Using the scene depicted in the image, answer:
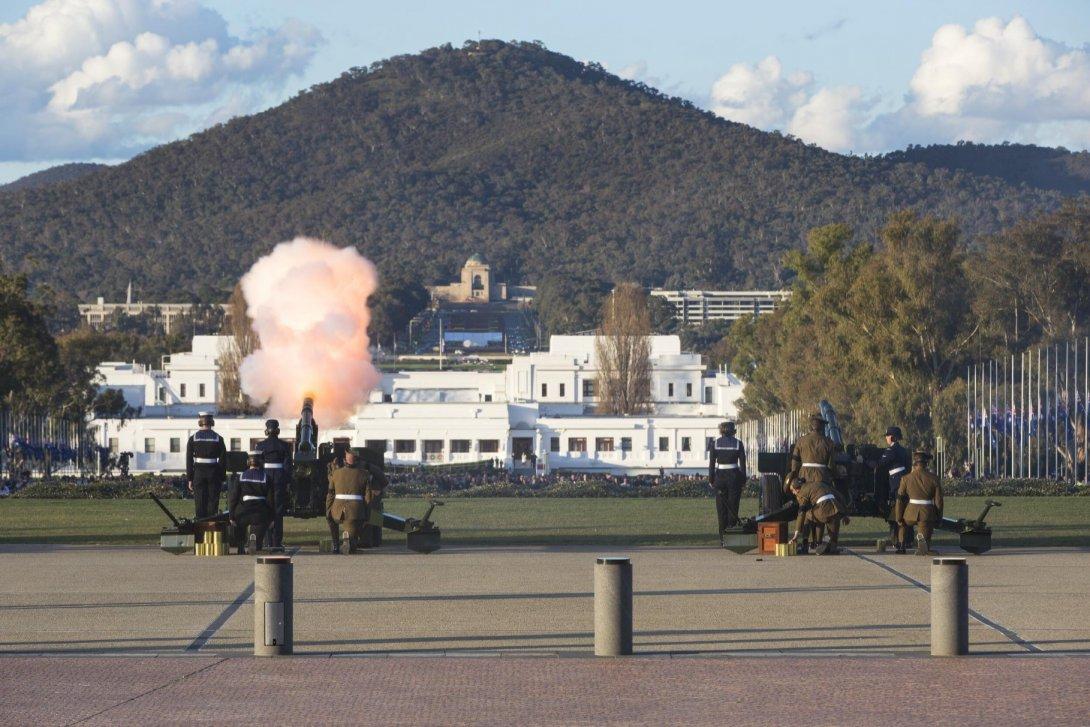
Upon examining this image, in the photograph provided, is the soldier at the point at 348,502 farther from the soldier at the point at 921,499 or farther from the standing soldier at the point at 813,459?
the soldier at the point at 921,499

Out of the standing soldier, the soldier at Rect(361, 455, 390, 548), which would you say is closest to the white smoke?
the soldier at Rect(361, 455, 390, 548)

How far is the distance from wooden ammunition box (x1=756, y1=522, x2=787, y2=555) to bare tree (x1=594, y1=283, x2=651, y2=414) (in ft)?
289

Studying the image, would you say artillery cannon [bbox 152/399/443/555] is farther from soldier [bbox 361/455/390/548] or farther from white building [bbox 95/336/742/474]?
white building [bbox 95/336/742/474]

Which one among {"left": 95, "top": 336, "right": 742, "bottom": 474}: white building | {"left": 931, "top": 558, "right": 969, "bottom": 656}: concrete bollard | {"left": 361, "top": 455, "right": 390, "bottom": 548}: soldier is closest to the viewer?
{"left": 931, "top": 558, "right": 969, "bottom": 656}: concrete bollard

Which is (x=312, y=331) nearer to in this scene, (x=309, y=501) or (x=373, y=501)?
(x=309, y=501)

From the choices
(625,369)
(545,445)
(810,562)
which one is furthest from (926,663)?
(625,369)

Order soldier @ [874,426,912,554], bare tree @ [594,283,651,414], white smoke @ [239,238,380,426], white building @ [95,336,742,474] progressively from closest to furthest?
soldier @ [874,426,912,554]
white smoke @ [239,238,380,426]
white building @ [95,336,742,474]
bare tree @ [594,283,651,414]

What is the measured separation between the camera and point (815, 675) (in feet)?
43.1

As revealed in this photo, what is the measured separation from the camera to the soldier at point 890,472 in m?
25.0

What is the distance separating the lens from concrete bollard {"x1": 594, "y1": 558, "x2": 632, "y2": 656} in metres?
14.0

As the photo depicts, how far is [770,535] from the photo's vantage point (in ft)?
79.1

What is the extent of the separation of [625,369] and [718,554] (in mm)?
89922

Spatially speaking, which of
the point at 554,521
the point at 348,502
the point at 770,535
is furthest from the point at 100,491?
the point at 770,535

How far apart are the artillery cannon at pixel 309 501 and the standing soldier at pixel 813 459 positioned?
15.2ft
